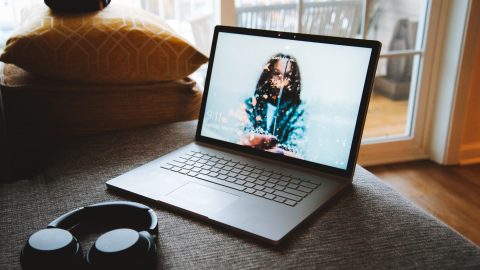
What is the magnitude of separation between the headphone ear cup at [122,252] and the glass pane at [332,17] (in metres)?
1.36

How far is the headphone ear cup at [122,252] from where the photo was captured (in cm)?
58

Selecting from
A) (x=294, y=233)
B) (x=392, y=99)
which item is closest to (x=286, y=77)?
(x=294, y=233)

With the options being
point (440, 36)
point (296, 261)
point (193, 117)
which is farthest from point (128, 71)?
point (440, 36)

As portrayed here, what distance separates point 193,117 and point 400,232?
656 mm

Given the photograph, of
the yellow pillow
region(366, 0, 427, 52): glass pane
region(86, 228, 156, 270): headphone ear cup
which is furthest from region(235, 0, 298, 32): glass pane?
region(86, 228, 156, 270): headphone ear cup

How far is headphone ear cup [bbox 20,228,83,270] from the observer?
58cm

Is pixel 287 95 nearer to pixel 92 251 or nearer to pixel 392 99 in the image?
pixel 92 251

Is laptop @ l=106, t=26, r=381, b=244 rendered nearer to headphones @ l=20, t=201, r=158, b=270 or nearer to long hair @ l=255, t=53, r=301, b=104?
long hair @ l=255, t=53, r=301, b=104

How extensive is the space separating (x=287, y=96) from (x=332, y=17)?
3.37 feet

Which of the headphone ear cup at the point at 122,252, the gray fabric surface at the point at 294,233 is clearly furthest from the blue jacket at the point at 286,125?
the headphone ear cup at the point at 122,252

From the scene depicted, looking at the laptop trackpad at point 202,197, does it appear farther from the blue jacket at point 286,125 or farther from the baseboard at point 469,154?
the baseboard at point 469,154

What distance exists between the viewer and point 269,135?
0.94m

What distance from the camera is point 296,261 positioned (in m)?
0.63

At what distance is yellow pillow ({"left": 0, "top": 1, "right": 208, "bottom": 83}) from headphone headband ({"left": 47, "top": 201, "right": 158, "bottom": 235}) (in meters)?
0.44
